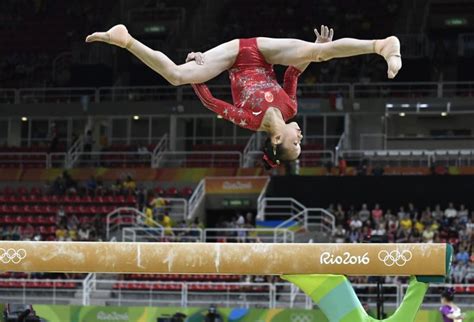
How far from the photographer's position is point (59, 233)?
2225cm

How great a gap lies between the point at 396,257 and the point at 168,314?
395 inches

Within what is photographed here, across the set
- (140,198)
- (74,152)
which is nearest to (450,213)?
(140,198)

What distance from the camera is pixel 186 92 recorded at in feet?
94.1

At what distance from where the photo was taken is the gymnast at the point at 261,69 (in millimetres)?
8078

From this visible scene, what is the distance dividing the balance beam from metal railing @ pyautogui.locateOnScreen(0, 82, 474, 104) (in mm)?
17636

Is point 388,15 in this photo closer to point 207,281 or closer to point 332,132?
point 332,132

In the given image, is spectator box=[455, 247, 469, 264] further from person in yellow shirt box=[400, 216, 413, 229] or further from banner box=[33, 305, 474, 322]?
banner box=[33, 305, 474, 322]

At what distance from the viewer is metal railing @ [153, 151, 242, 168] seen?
26.6 meters

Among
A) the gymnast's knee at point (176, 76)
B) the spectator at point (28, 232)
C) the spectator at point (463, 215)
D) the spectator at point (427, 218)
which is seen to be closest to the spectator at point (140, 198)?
the spectator at point (28, 232)

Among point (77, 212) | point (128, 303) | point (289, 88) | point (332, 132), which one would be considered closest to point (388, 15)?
point (332, 132)

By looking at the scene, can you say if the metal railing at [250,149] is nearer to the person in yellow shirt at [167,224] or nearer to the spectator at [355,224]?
the person in yellow shirt at [167,224]

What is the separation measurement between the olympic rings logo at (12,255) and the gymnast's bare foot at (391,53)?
12.1ft

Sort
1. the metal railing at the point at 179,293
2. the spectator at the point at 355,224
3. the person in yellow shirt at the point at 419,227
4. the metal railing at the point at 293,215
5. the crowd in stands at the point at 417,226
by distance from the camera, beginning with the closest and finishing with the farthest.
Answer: the metal railing at the point at 179,293, the crowd in stands at the point at 417,226, the person in yellow shirt at the point at 419,227, the spectator at the point at 355,224, the metal railing at the point at 293,215

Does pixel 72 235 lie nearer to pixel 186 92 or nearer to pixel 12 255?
pixel 186 92
